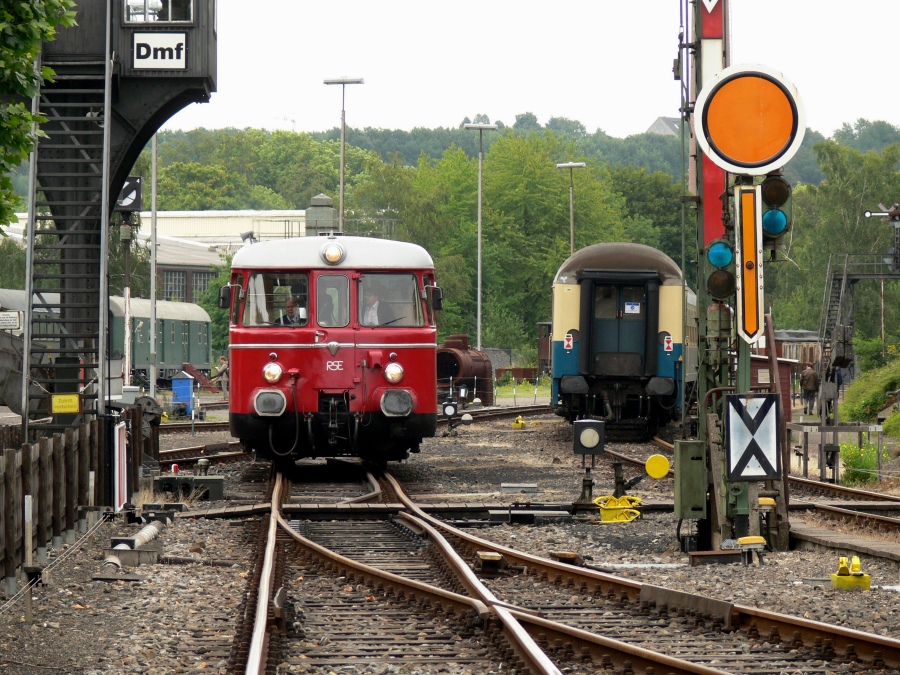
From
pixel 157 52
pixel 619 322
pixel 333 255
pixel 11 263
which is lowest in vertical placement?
pixel 619 322

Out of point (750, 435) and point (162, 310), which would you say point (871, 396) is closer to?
point (750, 435)

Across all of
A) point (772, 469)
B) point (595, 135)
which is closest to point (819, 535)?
point (772, 469)

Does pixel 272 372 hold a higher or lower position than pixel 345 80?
lower

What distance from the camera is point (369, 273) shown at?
56.5 feet

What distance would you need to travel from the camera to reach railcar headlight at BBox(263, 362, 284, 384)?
55.1ft

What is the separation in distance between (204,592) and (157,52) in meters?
9.92

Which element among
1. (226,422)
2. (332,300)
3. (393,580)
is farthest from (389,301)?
(226,422)

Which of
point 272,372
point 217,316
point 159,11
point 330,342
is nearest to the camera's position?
point 272,372

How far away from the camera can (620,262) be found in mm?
24969

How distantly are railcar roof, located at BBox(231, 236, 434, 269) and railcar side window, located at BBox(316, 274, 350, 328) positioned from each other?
0.18 metres

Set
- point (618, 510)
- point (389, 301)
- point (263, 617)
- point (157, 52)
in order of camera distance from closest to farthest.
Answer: point (263, 617)
point (618, 510)
point (389, 301)
point (157, 52)

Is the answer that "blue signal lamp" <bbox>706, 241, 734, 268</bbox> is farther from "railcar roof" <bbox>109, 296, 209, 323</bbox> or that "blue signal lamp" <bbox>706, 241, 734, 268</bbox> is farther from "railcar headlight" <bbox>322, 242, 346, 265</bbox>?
"railcar roof" <bbox>109, 296, 209, 323</bbox>

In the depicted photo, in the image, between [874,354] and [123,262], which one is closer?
[874,354]

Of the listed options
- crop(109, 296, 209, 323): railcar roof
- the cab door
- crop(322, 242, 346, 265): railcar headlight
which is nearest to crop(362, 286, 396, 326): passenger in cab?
the cab door
